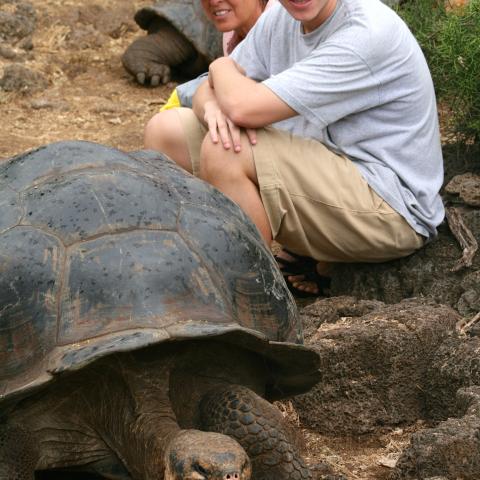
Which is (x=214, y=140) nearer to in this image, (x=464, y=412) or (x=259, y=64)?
(x=259, y=64)

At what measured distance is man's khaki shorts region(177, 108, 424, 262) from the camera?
3465mm

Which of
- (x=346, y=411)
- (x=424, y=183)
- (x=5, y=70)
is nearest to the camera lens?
(x=346, y=411)

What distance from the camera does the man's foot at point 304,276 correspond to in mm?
3875

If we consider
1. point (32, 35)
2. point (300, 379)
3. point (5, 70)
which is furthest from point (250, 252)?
point (32, 35)

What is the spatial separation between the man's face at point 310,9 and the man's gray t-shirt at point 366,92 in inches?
1.0

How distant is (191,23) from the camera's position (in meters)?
7.16

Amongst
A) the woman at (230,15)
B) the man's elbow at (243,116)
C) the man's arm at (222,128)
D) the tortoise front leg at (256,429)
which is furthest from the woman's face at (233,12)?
the tortoise front leg at (256,429)

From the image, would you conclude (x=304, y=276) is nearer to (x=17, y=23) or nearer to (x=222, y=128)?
(x=222, y=128)

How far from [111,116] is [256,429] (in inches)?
156

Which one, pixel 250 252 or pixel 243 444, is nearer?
pixel 243 444

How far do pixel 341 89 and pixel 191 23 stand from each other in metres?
4.00

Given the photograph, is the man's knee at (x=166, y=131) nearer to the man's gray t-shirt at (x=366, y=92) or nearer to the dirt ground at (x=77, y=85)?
the man's gray t-shirt at (x=366, y=92)

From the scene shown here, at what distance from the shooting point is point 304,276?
3926mm

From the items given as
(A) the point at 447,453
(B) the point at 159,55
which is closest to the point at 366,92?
(A) the point at 447,453
